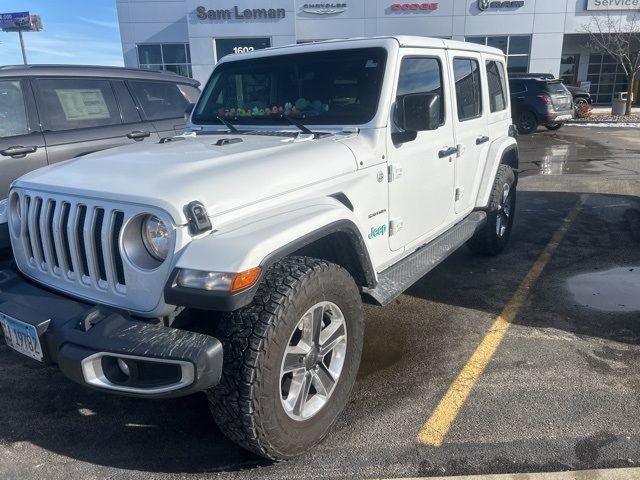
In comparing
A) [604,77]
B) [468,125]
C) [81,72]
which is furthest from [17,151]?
[604,77]

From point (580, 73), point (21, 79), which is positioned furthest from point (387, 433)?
point (580, 73)

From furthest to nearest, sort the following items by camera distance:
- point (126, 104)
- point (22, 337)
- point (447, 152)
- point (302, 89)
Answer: point (126, 104) < point (447, 152) < point (302, 89) < point (22, 337)

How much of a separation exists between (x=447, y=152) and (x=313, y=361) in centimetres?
217

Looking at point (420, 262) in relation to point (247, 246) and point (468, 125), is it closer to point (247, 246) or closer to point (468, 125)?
point (468, 125)

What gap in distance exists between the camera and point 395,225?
357cm

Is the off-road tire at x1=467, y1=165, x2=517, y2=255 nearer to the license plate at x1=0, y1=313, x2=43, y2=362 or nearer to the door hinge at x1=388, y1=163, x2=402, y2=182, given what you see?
the door hinge at x1=388, y1=163, x2=402, y2=182

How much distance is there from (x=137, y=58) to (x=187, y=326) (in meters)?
27.9

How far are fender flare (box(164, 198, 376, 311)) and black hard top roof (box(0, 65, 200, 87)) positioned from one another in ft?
13.8

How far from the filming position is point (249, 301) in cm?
223

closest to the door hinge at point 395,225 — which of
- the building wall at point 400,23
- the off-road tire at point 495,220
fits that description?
the off-road tire at point 495,220

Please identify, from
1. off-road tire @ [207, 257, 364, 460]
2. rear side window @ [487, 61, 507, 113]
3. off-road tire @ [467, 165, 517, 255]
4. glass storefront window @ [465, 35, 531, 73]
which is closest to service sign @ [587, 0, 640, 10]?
glass storefront window @ [465, 35, 531, 73]

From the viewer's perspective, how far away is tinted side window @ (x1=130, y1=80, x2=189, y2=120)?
6371mm

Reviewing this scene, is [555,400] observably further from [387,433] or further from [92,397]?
[92,397]

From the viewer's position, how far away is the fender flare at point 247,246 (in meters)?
2.16
